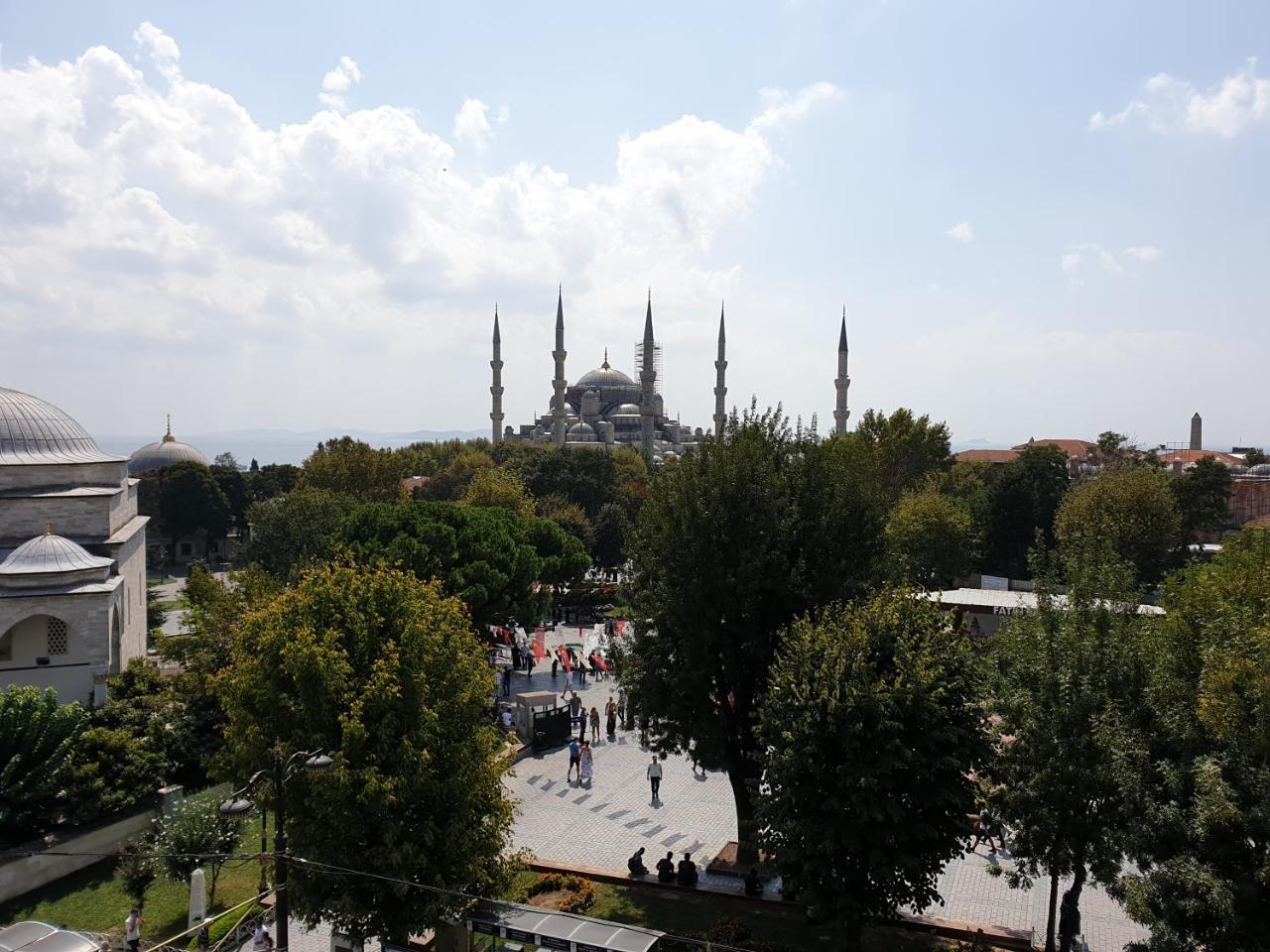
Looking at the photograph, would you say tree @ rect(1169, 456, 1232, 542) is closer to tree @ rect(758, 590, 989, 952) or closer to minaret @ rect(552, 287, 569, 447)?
tree @ rect(758, 590, 989, 952)

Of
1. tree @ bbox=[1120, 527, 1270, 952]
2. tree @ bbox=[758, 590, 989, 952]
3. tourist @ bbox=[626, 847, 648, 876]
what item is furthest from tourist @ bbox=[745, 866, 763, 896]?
tree @ bbox=[1120, 527, 1270, 952]

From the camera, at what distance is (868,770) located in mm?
11180

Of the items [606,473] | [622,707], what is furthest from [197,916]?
[606,473]

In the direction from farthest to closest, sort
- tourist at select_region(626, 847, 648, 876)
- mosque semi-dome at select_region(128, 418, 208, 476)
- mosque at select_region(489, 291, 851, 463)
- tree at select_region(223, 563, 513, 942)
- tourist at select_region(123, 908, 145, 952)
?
1. mosque at select_region(489, 291, 851, 463)
2. mosque semi-dome at select_region(128, 418, 208, 476)
3. tourist at select_region(626, 847, 648, 876)
4. tourist at select_region(123, 908, 145, 952)
5. tree at select_region(223, 563, 513, 942)

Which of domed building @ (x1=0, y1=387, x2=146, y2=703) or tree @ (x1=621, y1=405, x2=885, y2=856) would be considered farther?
domed building @ (x1=0, y1=387, x2=146, y2=703)

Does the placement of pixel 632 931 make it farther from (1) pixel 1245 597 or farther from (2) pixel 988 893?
(1) pixel 1245 597

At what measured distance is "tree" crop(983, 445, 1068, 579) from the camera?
4597 centimetres

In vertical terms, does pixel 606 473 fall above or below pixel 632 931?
above

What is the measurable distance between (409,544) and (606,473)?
107 ft

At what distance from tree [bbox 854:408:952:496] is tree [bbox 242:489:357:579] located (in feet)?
99.7

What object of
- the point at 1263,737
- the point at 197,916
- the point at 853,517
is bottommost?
the point at 197,916

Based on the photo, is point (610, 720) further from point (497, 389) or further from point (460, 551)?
point (497, 389)

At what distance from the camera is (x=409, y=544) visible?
84.0 ft

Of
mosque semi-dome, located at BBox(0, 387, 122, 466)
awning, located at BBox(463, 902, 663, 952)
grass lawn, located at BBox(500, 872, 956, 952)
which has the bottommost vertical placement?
grass lawn, located at BBox(500, 872, 956, 952)
